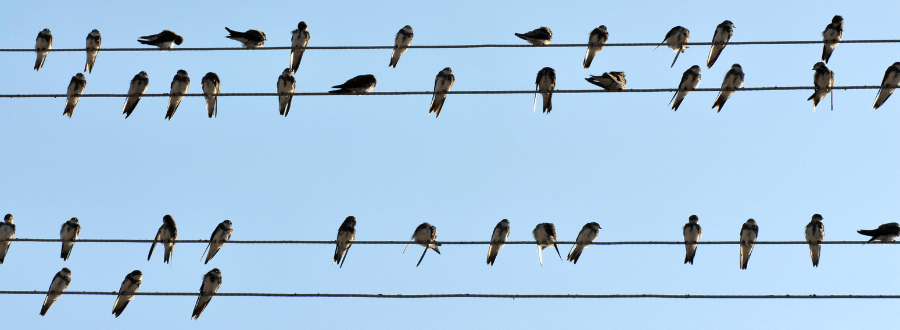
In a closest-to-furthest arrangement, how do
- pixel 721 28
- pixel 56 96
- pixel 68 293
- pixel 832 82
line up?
pixel 68 293, pixel 56 96, pixel 832 82, pixel 721 28

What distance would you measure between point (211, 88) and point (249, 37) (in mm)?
737

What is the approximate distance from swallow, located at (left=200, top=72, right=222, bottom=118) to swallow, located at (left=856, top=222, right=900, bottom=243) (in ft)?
23.3

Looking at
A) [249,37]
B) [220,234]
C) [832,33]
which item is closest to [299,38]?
[249,37]

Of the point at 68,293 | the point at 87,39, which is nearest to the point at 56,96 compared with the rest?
the point at 68,293

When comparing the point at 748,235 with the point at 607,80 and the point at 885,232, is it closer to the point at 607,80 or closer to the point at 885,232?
the point at 885,232

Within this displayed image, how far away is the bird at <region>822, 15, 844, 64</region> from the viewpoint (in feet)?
37.4

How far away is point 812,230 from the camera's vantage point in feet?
34.7

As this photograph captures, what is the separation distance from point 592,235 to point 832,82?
123 inches

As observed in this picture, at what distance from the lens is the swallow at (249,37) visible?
11602mm

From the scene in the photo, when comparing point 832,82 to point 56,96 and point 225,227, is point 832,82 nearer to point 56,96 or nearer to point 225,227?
point 225,227

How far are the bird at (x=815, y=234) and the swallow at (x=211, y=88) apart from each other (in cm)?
662

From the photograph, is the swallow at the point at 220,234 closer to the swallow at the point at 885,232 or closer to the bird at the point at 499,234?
the bird at the point at 499,234

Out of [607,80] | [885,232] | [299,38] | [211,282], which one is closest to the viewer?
[885,232]

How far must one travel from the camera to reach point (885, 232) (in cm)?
1038
